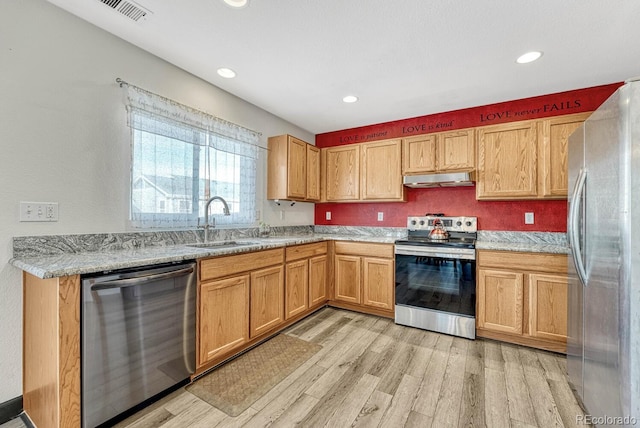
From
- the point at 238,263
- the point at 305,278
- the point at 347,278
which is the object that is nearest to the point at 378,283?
the point at 347,278

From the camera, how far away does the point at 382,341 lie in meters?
2.59

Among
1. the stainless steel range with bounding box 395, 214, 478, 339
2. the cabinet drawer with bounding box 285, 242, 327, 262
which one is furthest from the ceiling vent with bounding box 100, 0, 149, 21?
the stainless steel range with bounding box 395, 214, 478, 339

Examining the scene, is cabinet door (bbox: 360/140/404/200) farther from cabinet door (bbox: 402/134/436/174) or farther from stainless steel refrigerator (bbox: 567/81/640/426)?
stainless steel refrigerator (bbox: 567/81/640/426)

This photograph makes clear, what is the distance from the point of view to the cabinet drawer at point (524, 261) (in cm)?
235

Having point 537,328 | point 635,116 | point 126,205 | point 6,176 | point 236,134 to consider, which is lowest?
point 537,328

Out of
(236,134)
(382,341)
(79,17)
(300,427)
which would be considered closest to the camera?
(300,427)

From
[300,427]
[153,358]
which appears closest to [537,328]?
[300,427]

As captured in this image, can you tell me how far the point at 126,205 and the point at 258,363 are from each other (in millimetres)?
1579

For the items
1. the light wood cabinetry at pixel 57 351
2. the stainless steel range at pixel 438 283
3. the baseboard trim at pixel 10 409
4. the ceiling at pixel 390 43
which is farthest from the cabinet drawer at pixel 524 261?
the baseboard trim at pixel 10 409

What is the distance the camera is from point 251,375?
201 centimetres

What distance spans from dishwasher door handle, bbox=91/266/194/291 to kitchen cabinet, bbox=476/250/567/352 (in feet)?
8.49

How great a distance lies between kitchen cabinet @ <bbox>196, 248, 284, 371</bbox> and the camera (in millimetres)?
1970

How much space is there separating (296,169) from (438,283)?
2085mm

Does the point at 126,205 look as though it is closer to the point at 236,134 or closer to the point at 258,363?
the point at 236,134
